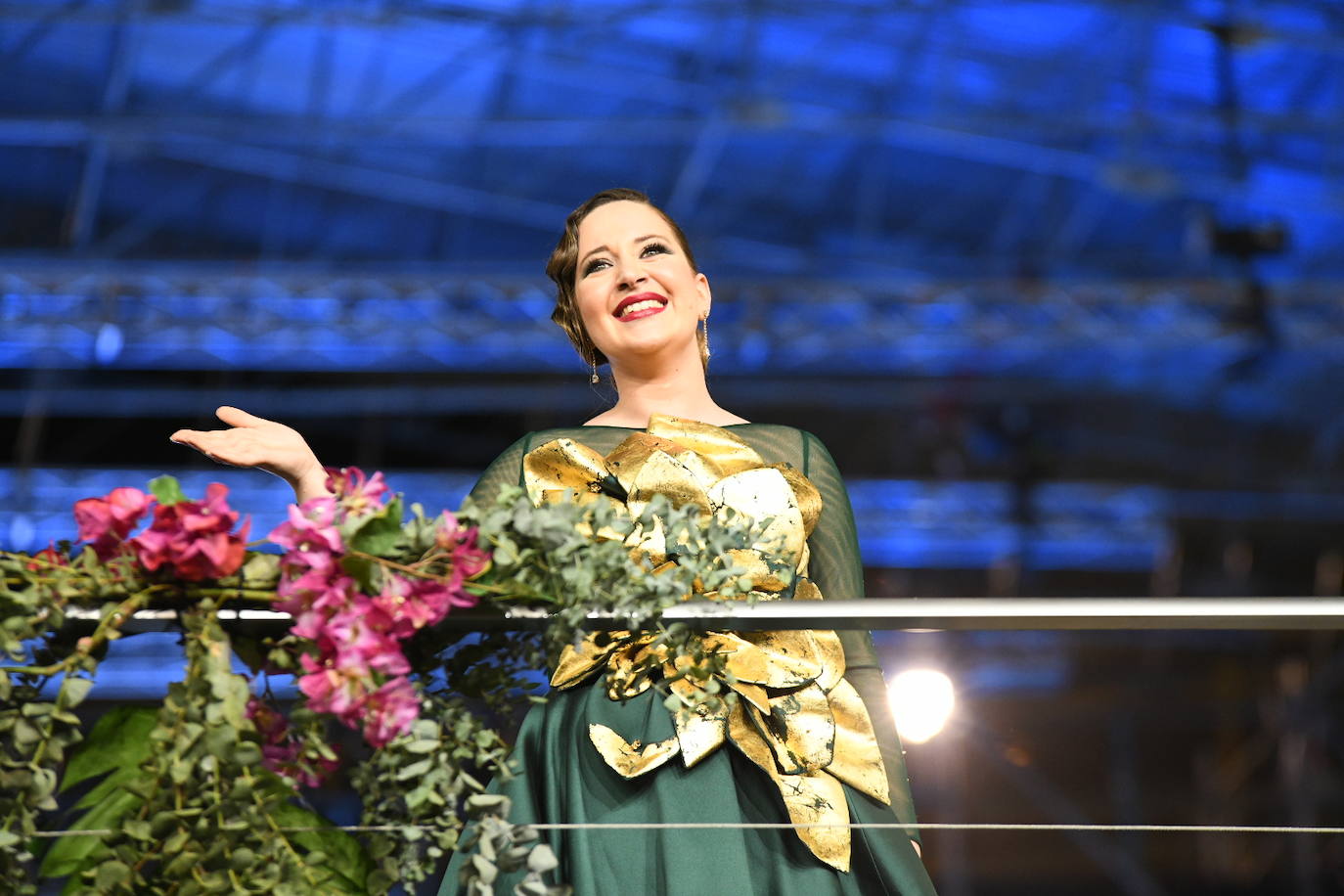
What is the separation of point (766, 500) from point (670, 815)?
13.6 inches

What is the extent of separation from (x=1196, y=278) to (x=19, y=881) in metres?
5.86

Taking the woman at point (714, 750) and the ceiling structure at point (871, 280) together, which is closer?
the woman at point (714, 750)

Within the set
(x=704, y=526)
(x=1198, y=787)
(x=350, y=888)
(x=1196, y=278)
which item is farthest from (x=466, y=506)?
(x=1198, y=787)

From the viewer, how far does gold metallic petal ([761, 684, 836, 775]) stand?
1460 mm

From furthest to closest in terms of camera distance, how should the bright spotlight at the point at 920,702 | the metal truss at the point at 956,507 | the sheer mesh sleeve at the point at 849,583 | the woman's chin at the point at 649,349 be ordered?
the metal truss at the point at 956,507 < the woman's chin at the point at 649,349 < the bright spotlight at the point at 920,702 < the sheer mesh sleeve at the point at 849,583

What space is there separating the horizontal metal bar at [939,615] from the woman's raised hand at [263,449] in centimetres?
25

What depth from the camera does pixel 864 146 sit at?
22.1 feet

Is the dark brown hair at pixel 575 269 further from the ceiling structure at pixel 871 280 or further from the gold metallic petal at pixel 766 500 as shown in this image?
the ceiling structure at pixel 871 280

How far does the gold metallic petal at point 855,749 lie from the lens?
1498 millimetres

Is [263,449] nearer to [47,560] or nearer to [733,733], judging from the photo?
[47,560]

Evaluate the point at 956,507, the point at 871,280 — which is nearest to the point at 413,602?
the point at 871,280

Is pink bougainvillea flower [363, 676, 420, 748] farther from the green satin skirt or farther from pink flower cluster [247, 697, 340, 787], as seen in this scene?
the green satin skirt

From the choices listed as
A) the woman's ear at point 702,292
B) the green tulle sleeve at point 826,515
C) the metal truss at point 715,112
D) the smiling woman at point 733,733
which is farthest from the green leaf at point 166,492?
the metal truss at point 715,112

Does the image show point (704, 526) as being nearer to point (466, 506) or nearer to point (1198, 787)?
point (466, 506)
